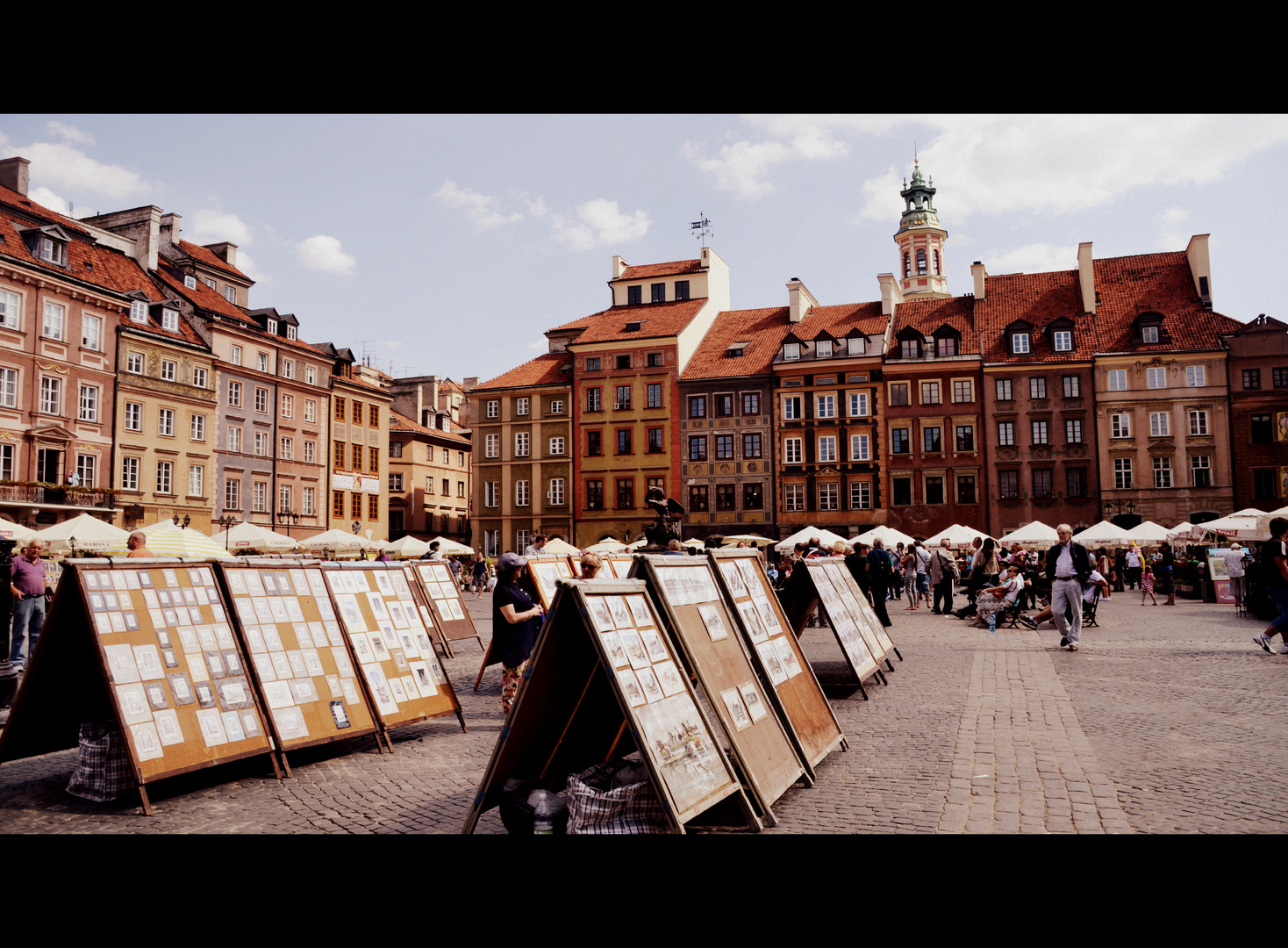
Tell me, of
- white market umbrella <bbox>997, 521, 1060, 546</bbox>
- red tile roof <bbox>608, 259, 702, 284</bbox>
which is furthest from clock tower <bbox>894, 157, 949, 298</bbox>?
white market umbrella <bbox>997, 521, 1060, 546</bbox>

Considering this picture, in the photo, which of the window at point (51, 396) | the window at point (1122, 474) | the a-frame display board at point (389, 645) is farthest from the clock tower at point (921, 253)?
the a-frame display board at point (389, 645)

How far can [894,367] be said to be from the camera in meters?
50.5

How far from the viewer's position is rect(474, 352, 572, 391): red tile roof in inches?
2264

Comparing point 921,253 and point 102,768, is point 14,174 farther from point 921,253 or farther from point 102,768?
point 921,253

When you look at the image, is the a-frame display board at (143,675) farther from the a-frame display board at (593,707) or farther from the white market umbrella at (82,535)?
the white market umbrella at (82,535)

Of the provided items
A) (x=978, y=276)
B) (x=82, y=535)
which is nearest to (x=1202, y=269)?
(x=978, y=276)

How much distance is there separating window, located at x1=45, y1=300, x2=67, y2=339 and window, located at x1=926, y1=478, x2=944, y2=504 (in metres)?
38.9

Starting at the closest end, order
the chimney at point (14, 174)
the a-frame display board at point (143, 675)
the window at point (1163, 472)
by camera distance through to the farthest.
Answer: the a-frame display board at point (143, 675) < the chimney at point (14, 174) < the window at point (1163, 472)

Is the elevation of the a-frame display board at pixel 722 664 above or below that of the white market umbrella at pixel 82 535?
below

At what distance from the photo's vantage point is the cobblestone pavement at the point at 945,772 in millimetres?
5949

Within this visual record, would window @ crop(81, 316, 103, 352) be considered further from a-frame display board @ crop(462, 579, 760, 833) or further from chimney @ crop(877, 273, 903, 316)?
a-frame display board @ crop(462, 579, 760, 833)

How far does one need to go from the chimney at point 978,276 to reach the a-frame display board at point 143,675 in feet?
167
